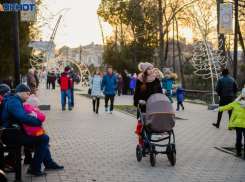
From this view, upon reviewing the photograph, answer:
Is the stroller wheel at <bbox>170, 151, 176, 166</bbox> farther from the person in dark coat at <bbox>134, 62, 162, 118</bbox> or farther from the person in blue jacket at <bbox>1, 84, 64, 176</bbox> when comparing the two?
the person in blue jacket at <bbox>1, 84, 64, 176</bbox>

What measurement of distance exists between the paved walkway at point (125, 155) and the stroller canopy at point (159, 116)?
0.69 metres

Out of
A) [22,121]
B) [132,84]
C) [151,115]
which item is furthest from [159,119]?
[132,84]

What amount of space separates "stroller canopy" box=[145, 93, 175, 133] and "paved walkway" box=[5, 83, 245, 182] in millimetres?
695

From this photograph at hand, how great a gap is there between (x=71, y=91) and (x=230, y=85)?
8045mm

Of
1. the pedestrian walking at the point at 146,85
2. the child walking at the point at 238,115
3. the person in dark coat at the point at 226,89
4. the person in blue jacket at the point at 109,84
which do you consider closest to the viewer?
the pedestrian walking at the point at 146,85

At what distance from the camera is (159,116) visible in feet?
24.9

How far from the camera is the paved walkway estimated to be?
692 centimetres

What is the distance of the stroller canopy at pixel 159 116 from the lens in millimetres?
7602

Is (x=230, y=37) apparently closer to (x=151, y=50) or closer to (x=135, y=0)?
(x=151, y=50)

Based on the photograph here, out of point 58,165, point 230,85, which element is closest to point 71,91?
point 230,85

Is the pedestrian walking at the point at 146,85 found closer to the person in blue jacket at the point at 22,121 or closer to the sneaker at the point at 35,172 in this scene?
the person in blue jacket at the point at 22,121

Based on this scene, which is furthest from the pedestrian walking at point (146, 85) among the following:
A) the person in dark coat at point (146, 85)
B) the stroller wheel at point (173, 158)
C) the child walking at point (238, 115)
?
the child walking at point (238, 115)

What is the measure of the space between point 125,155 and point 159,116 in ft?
4.99

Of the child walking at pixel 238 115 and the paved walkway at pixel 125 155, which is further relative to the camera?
the child walking at pixel 238 115
